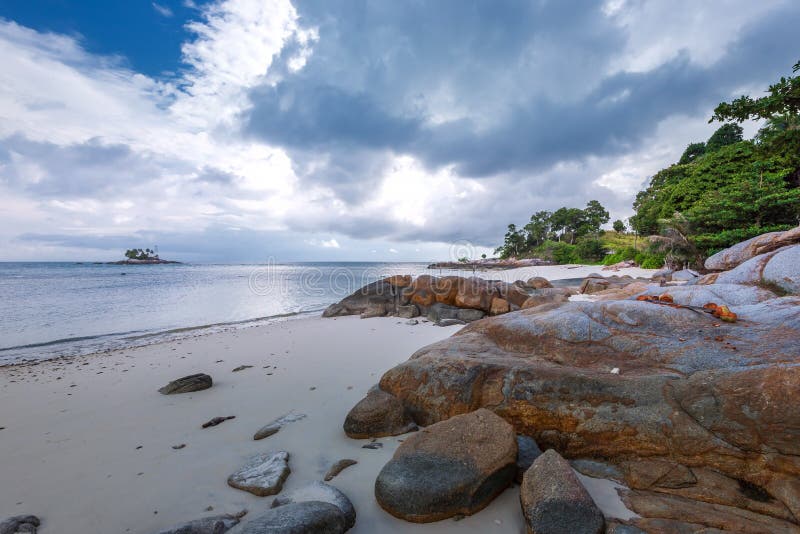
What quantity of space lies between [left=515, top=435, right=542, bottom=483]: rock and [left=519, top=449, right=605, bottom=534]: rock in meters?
0.40

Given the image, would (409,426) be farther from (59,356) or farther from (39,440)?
(59,356)

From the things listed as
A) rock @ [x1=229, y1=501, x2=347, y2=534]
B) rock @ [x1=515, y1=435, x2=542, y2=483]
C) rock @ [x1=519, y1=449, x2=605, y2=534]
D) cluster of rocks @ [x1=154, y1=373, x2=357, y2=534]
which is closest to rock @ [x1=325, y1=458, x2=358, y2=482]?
cluster of rocks @ [x1=154, y1=373, x2=357, y2=534]

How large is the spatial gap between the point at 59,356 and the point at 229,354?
6428mm

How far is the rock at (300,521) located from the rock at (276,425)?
203cm

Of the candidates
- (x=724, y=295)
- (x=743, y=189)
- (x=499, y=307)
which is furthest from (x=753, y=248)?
(x=499, y=307)

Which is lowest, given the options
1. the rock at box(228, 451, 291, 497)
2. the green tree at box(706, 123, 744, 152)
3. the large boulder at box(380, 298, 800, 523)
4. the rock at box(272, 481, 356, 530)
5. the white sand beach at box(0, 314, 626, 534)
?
the white sand beach at box(0, 314, 626, 534)

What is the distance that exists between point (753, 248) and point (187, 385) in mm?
21221

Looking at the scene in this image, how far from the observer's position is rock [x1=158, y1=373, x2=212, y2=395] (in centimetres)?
605

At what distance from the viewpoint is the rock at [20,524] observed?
272 centimetres

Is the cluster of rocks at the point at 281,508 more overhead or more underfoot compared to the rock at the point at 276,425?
more overhead

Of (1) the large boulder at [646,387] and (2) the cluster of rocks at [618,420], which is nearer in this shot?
(2) the cluster of rocks at [618,420]

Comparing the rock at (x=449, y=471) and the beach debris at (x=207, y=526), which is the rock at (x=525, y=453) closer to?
the rock at (x=449, y=471)

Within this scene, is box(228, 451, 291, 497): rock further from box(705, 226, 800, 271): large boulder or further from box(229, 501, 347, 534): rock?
box(705, 226, 800, 271): large boulder

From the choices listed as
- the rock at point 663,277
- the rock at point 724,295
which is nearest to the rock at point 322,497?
the rock at point 724,295
